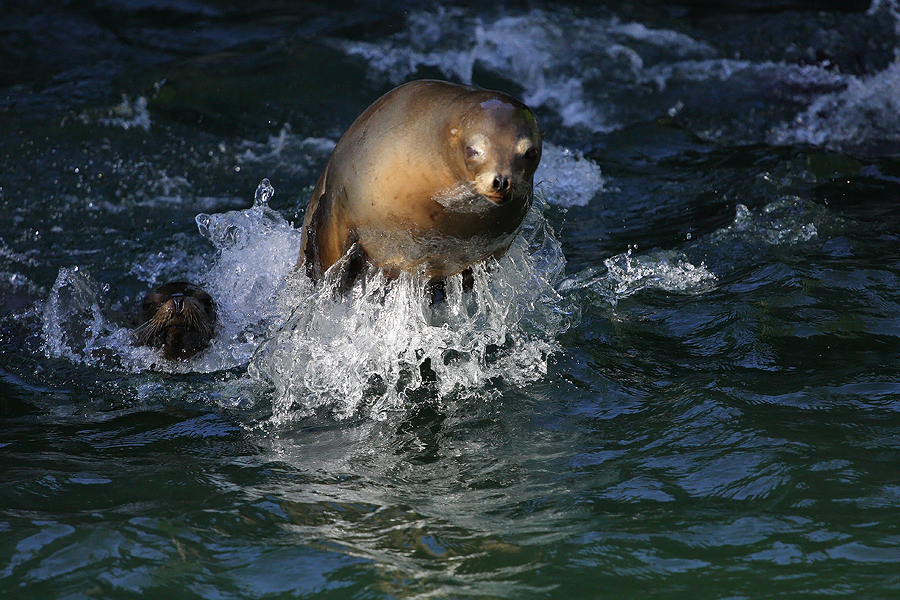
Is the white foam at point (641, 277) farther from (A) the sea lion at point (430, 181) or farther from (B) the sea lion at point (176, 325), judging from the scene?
(B) the sea lion at point (176, 325)

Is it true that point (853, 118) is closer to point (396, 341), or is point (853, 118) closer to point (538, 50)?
point (538, 50)

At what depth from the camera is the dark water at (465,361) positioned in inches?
121

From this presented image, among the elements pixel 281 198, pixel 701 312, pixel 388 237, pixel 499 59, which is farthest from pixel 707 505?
pixel 499 59

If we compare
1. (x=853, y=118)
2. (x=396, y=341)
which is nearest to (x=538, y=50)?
(x=853, y=118)

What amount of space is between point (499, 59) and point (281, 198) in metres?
3.96

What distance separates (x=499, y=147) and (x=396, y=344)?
1.34 m

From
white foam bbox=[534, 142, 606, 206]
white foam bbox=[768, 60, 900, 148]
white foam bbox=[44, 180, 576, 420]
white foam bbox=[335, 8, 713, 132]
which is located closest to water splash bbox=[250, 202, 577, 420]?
white foam bbox=[44, 180, 576, 420]

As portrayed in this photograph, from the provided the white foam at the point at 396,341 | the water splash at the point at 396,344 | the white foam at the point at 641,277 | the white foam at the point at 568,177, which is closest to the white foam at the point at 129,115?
the white foam at the point at 568,177

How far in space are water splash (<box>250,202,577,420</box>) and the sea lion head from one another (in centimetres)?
79

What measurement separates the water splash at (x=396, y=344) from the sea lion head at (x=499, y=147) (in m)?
0.79

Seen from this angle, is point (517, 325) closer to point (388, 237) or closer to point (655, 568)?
point (388, 237)

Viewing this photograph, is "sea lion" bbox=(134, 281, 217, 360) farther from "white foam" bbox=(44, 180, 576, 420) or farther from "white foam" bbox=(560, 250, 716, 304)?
"white foam" bbox=(560, 250, 716, 304)

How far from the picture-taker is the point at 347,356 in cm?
445

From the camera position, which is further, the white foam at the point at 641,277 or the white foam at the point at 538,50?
the white foam at the point at 538,50
